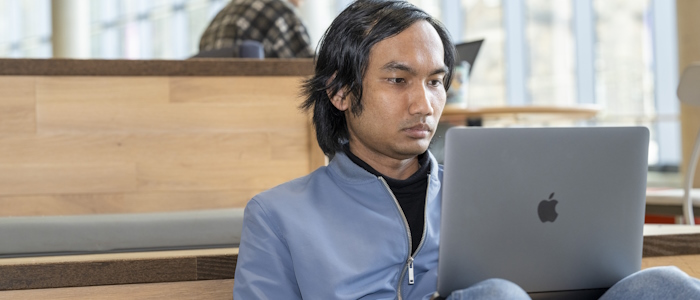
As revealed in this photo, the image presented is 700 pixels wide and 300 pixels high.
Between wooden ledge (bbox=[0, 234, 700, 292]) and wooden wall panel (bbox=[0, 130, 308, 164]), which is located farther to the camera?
wooden wall panel (bbox=[0, 130, 308, 164])

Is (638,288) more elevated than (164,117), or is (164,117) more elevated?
(164,117)

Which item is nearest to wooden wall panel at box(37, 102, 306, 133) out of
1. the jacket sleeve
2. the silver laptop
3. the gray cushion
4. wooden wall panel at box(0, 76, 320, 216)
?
wooden wall panel at box(0, 76, 320, 216)

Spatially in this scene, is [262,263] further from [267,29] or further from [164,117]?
[267,29]

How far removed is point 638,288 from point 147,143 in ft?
4.98

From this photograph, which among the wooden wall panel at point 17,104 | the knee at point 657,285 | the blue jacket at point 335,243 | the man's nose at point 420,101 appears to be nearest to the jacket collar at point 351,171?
the blue jacket at point 335,243

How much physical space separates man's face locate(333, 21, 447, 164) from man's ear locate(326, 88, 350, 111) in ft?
0.17

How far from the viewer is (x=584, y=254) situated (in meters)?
1.14

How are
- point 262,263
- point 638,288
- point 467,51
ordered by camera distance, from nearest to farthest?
point 638,288 → point 262,263 → point 467,51

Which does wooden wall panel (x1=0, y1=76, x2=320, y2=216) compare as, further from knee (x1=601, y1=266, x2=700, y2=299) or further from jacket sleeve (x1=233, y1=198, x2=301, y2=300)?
knee (x1=601, y1=266, x2=700, y2=299)

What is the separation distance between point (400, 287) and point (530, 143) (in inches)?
13.8

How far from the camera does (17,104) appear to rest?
2.16 m

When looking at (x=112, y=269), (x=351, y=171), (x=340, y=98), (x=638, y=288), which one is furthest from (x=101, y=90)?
(x=638, y=288)

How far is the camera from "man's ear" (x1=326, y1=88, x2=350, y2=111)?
4.63 feet

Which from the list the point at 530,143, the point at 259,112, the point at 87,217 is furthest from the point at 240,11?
the point at 530,143
